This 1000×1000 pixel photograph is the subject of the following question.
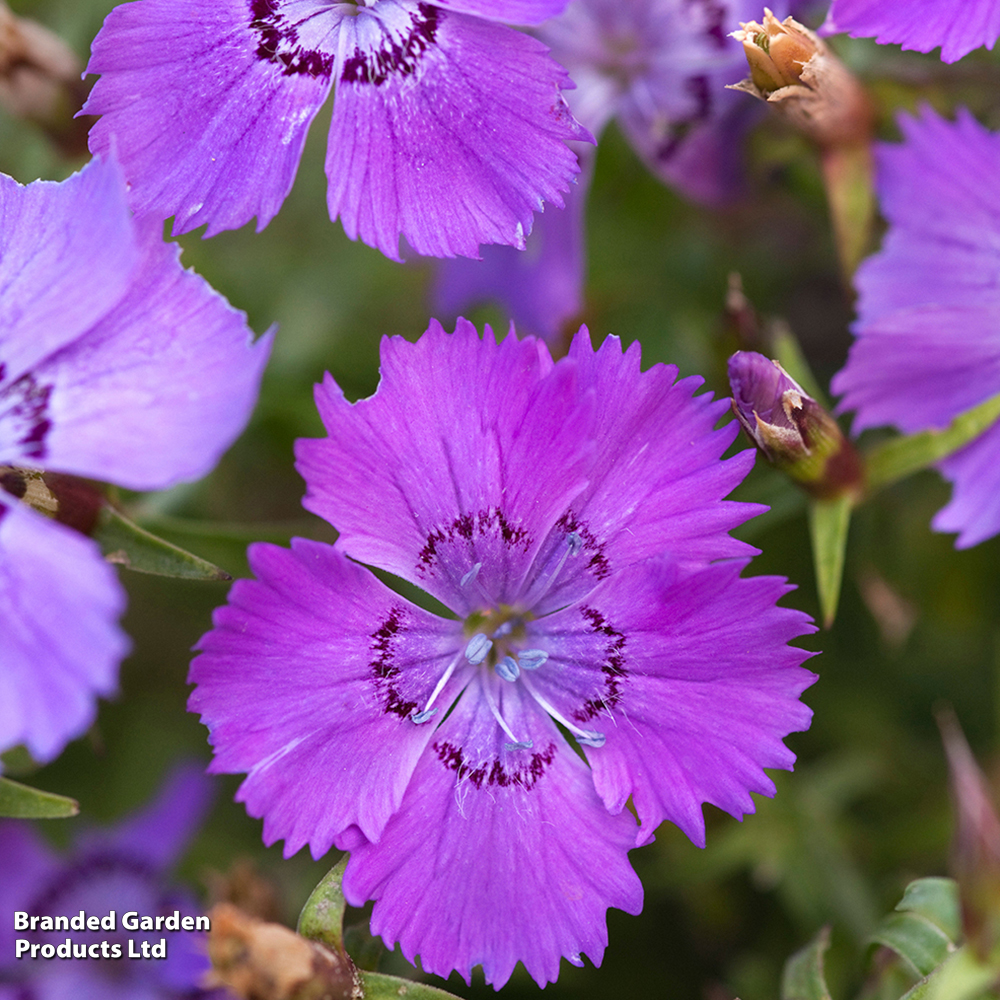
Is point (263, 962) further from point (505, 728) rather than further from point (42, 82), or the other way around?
point (42, 82)

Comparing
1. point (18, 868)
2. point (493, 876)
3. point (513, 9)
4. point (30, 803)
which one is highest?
point (513, 9)

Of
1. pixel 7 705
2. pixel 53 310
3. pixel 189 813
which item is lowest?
pixel 189 813

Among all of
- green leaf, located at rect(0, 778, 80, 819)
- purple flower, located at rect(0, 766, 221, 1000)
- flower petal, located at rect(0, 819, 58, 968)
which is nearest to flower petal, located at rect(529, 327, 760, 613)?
green leaf, located at rect(0, 778, 80, 819)

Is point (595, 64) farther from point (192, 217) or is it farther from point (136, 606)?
point (136, 606)

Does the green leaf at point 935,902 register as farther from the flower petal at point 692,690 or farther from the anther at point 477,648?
the anther at point 477,648

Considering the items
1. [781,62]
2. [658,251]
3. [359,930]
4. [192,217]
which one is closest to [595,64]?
[658,251]

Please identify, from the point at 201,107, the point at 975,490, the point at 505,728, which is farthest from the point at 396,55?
the point at 975,490

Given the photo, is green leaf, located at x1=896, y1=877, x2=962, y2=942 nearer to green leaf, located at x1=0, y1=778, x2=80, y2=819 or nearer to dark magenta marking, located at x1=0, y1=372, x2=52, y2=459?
green leaf, located at x1=0, y1=778, x2=80, y2=819

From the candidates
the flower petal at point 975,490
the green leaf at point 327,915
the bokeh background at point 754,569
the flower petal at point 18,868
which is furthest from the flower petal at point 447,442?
the flower petal at point 18,868
